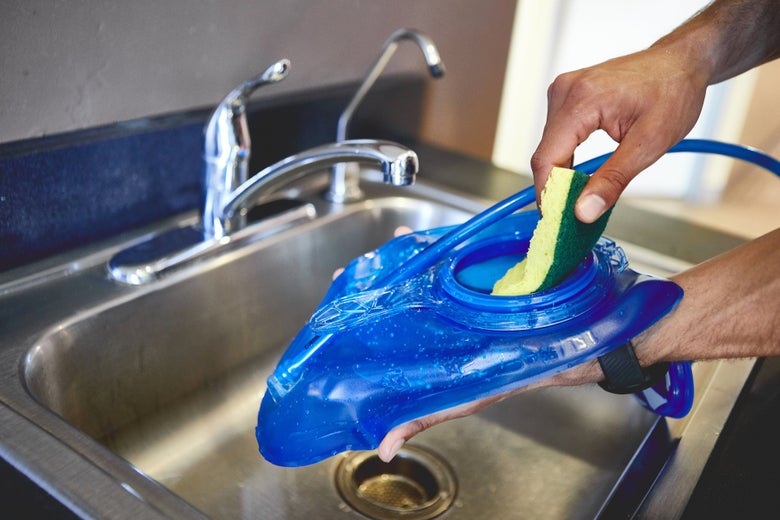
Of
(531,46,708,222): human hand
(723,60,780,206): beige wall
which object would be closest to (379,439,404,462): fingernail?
(531,46,708,222): human hand

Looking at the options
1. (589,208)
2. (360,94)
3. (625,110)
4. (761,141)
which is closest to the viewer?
(589,208)

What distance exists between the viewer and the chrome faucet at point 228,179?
2.52 ft

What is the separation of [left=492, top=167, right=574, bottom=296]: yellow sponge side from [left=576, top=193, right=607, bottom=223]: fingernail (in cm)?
1

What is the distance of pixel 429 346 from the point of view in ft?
1.92

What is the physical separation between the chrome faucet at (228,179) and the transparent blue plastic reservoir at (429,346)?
0.56ft

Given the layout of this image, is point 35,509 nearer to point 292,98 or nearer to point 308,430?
point 308,430

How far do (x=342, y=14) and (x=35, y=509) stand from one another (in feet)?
2.67

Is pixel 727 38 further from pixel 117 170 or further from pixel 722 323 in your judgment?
pixel 117 170

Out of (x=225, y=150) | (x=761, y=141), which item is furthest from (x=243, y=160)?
(x=761, y=141)

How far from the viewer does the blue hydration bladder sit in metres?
0.56

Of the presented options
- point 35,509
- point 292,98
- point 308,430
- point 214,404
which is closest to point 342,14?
point 292,98

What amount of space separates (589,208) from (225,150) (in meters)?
0.44

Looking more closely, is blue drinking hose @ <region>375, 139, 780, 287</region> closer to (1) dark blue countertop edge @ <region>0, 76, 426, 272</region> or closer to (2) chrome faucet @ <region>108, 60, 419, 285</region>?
(2) chrome faucet @ <region>108, 60, 419, 285</region>

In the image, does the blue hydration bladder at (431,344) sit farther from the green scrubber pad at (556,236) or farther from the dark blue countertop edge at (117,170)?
the dark blue countertop edge at (117,170)
